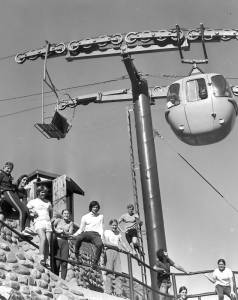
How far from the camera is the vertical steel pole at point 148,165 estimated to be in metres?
12.0

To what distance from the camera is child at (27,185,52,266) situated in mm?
10289

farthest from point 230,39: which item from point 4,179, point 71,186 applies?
point 71,186

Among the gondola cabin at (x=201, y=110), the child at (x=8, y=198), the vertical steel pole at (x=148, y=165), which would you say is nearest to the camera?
the child at (x=8, y=198)

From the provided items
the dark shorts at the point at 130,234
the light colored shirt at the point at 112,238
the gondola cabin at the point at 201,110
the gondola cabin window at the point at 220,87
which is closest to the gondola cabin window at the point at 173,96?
the gondola cabin at the point at 201,110

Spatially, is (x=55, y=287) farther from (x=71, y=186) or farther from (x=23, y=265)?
(x=71, y=186)

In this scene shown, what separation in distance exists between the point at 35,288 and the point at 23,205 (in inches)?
55.7

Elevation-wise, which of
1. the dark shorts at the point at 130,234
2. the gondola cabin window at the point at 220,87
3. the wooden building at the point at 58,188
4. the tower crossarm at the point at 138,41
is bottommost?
the dark shorts at the point at 130,234

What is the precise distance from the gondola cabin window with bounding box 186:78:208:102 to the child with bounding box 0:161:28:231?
3348 millimetres

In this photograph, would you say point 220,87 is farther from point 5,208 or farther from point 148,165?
point 5,208

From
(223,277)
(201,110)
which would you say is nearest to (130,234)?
(223,277)

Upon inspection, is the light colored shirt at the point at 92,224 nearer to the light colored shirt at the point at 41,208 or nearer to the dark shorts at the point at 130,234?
the light colored shirt at the point at 41,208

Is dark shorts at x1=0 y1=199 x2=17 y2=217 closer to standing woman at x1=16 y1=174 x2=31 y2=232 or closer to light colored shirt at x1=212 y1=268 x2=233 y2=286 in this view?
standing woman at x1=16 y1=174 x2=31 y2=232

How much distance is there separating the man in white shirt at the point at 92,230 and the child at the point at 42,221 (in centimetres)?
72

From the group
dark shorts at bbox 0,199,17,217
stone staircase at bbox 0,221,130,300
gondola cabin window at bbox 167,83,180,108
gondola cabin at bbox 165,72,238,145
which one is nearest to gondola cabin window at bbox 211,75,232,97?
gondola cabin at bbox 165,72,238,145
